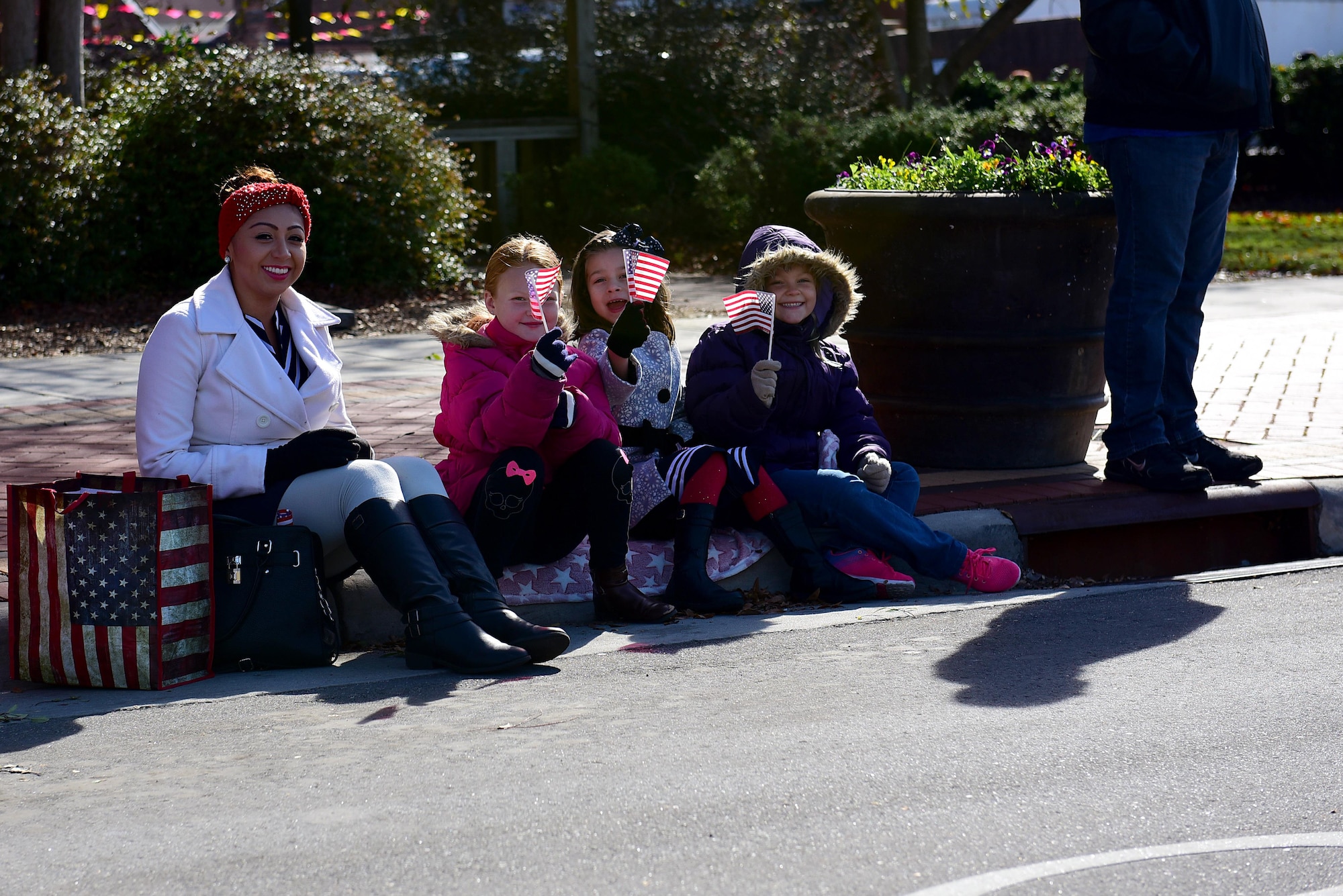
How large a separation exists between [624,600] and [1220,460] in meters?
2.55

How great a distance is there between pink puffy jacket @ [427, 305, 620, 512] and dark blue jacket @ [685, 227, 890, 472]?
0.43m

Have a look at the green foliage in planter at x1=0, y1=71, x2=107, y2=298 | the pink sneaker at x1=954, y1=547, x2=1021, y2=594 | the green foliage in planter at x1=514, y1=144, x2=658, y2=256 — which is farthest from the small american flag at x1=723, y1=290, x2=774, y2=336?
the green foliage in planter at x1=514, y1=144, x2=658, y2=256

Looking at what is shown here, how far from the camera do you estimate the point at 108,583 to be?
3934mm

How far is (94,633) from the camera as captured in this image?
13.0ft

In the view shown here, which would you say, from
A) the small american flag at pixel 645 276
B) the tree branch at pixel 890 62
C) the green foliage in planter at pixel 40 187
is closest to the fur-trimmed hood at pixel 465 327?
the small american flag at pixel 645 276

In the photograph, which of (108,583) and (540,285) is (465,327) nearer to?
(540,285)

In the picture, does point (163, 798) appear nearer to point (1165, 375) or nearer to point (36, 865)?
point (36, 865)

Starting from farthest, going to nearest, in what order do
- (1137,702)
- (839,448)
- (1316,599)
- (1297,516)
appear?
(1297,516)
(839,448)
(1316,599)
(1137,702)

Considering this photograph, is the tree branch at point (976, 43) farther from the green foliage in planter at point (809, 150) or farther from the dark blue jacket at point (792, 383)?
the dark blue jacket at point (792, 383)

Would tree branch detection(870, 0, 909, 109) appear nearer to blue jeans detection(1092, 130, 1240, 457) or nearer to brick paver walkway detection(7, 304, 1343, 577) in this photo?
brick paver walkway detection(7, 304, 1343, 577)

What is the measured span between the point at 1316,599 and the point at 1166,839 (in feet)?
7.41

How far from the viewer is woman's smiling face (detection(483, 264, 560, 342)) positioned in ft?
15.3

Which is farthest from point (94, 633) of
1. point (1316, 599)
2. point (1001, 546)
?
point (1316, 599)

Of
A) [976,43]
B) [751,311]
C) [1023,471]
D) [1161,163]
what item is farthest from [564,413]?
[976,43]
